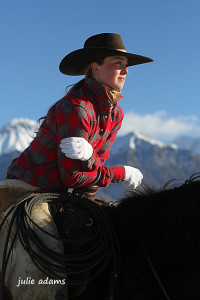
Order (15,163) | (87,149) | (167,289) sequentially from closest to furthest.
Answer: (167,289), (87,149), (15,163)

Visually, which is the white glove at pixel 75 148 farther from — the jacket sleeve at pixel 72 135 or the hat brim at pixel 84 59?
the hat brim at pixel 84 59

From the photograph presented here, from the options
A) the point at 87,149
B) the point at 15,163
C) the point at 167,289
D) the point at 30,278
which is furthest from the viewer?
the point at 15,163

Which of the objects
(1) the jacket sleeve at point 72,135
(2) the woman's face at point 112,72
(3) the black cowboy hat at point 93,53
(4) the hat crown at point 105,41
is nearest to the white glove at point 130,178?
(1) the jacket sleeve at point 72,135

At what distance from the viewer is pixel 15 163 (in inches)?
193

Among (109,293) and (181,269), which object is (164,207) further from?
(109,293)

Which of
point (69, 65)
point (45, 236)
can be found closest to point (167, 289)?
point (45, 236)

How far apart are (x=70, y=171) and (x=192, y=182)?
1.21 meters

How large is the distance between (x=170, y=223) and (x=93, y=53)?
2137 millimetres

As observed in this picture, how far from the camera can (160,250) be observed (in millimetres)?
3844

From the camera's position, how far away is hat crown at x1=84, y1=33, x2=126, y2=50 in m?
4.91

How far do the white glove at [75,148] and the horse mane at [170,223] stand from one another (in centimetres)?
69

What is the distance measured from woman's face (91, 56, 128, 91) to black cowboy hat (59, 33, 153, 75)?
0.25 ft

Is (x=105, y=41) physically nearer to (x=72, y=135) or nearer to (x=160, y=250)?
(x=72, y=135)

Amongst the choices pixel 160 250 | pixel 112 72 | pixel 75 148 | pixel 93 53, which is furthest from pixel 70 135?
pixel 160 250
